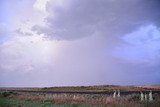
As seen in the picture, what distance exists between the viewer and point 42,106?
98.0ft

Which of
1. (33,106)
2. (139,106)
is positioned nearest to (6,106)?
A: (33,106)

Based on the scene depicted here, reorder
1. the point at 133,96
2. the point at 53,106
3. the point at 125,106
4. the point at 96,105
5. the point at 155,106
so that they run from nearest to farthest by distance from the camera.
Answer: the point at 155,106 < the point at 125,106 < the point at 96,105 < the point at 53,106 < the point at 133,96

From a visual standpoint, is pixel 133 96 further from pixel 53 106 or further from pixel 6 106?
pixel 6 106

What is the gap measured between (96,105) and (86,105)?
111 centimetres

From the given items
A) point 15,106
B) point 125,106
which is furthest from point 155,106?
point 15,106

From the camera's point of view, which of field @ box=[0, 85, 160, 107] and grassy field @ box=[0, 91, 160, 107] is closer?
grassy field @ box=[0, 91, 160, 107]

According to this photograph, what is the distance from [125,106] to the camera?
24188mm

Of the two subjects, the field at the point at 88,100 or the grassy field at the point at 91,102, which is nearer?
the grassy field at the point at 91,102

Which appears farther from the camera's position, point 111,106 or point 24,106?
point 24,106

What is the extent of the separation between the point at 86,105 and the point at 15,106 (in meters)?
8.82

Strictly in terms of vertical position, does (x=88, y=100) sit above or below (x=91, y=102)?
above

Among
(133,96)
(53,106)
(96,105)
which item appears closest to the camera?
(96,105)

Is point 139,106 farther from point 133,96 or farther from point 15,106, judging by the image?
point 15,106

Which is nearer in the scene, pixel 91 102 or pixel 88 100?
pixel 91 102
